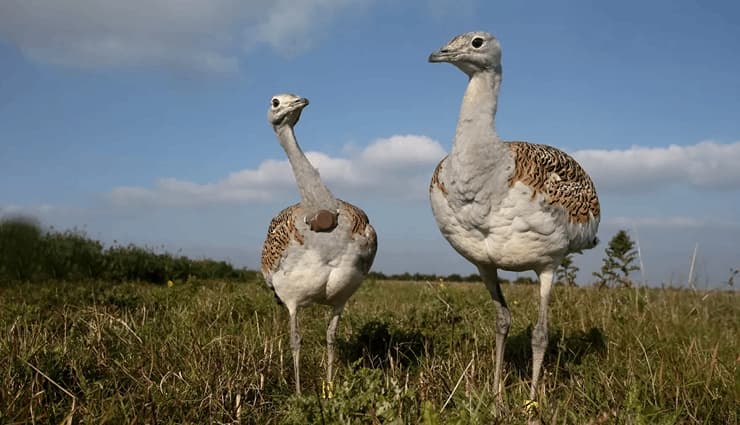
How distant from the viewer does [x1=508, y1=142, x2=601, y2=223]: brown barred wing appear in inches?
169

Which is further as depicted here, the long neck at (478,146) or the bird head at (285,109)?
the bird head at (285,109)

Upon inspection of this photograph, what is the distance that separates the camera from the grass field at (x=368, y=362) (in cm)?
355

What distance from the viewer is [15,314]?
21.5 feet

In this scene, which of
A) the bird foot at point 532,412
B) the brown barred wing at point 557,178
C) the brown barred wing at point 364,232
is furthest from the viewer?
the brown barred wing at point 364,232

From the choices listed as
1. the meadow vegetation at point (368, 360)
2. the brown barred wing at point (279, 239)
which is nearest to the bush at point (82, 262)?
the meadow vegetation at point (368, 360)

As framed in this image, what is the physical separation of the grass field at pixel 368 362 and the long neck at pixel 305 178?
3.99 feet

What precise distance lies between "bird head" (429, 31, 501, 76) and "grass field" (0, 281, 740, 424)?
7.00 ft

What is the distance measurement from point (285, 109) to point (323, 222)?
103cm

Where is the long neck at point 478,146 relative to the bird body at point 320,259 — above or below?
above

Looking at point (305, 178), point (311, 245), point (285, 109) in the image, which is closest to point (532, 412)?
point (311, 245)

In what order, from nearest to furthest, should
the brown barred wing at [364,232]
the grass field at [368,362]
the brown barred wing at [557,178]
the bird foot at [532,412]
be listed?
the bird foot at [532,412]
the grass field at [368,362]
the brown barred wing at [557,178]
the brown barred wing at [364,232]

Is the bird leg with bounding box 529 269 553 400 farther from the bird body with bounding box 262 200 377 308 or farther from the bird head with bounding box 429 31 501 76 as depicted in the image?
the bird head with bounding box 429 31 501 76

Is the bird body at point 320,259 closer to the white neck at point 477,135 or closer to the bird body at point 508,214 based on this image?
the bird body at point 508,214

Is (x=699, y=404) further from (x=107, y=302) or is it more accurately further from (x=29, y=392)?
(x=107, y=302)
